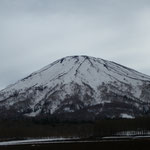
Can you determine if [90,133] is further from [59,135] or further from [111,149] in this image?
[111,149]

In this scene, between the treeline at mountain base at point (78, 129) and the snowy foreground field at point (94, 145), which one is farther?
the treeline at mountain base at point (78, 129)

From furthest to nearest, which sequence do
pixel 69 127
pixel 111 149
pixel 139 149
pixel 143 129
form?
1. pixel 69 127
2. pixel 143 129
3. pixel 111 149
4. pixel 139 149

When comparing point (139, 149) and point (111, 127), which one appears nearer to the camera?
point (139, 149)

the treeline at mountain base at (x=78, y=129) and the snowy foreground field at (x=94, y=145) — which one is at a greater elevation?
the treeline at mountain base at (x=78, y=129)

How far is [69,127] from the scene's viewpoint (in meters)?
189

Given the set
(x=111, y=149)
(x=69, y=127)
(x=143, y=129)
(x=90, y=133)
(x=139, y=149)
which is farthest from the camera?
(x=69, y=127)

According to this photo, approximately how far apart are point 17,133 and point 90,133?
1247 inches

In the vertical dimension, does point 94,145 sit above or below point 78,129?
below

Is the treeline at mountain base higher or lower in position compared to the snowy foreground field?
higher

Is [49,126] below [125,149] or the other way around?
the other way around

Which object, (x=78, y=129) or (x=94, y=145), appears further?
(x=78, y=129)

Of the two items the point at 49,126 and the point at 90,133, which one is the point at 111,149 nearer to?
the point at 90,133

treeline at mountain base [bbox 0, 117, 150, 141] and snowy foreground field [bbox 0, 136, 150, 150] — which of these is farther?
treeline at mountain base [bbox 0, 117, 150, 141]

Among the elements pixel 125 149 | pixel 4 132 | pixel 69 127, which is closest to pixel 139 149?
pixel 125 149
